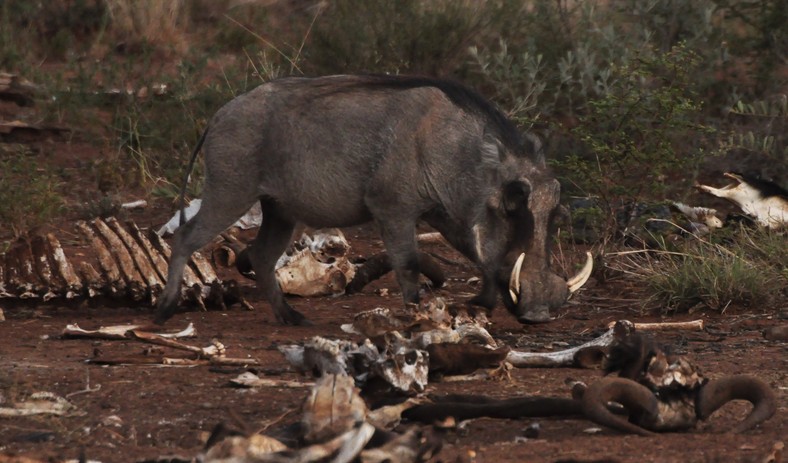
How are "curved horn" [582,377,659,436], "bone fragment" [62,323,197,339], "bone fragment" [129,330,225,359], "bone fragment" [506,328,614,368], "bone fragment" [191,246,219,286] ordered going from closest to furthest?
"curved horn" [582,377,659,436]
"bone fragment" [506,328,614,368]
"bone fragment" [129,330,225,359]
"bone fragment" [62,323,197,339]
"bone fragment" [191,246,219,286]

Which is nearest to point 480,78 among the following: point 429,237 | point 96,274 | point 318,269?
point 429,237

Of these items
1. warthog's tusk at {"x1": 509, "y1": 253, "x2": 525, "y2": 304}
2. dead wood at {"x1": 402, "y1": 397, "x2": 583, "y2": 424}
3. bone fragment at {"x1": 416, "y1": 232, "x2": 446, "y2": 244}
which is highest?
dead wood at {"x1": 402, "y1": 397, "x2": 583, "y2": 424}

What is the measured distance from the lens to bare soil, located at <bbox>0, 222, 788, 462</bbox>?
3.84 m

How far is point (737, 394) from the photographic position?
4043 mm

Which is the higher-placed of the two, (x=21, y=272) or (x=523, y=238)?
(x=523, y=238)

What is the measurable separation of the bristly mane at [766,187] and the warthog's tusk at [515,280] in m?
2.11

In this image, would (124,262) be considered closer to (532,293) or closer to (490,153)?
(490,153)

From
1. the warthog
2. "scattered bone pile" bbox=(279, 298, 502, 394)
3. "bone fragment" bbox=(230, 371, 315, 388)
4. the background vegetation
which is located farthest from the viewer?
the background vegetation

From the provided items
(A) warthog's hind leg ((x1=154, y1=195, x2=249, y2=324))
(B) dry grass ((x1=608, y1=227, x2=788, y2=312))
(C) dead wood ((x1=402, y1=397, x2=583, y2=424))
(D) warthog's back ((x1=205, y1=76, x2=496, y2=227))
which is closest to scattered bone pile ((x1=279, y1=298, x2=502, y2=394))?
(C) dead wood ((x1=402, y1=397, x2=583, y2=424))

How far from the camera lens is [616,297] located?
748 centimetres

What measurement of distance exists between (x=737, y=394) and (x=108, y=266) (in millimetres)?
3771

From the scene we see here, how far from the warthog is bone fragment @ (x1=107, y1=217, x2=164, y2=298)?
302 millimetres

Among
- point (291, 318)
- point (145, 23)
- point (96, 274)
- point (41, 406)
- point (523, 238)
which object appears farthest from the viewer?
point (145, 23)

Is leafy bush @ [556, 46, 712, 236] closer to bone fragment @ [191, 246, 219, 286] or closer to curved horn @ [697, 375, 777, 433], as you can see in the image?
bone fragment @ [191, 246, 219, 286]
